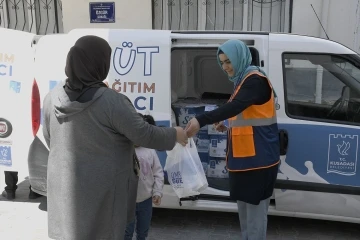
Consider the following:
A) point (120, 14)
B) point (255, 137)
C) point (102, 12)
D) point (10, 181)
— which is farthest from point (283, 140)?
point (102, 12)

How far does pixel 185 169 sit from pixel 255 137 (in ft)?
2.03

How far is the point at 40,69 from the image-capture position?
3.47m

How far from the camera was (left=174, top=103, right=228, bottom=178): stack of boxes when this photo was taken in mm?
3922

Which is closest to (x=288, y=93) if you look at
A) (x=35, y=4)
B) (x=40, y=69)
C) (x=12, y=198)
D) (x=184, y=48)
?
(x=184, y=48)

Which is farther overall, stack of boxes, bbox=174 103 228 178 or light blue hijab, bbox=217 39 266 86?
stack of boxes, bbox=174 103 228 178

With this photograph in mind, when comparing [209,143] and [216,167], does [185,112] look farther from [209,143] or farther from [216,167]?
[216,167]

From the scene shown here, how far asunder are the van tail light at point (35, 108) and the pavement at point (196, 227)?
929 mm

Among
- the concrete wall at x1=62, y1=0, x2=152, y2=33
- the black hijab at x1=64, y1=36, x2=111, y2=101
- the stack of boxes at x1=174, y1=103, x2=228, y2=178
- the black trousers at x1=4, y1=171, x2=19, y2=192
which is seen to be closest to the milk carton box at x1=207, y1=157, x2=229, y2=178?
the stack of boxes at x1=174, y1=103, x2=228, y2=178

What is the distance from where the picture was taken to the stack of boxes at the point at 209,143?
12.9 feet

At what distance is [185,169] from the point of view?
281cm

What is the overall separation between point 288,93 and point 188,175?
1.15m

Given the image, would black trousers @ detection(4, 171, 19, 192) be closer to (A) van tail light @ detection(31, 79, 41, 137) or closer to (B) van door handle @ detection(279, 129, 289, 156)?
(A) van tail light @ detection(31, 79, 41, 137)

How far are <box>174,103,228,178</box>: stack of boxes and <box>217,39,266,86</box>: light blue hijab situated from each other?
148cm

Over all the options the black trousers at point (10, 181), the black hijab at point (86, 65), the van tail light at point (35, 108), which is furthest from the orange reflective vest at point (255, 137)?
the black trousers at point (10, 181)
